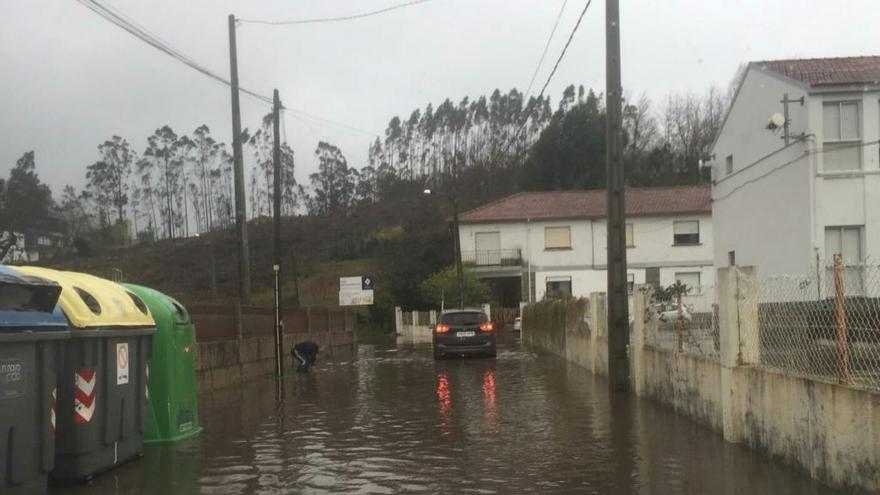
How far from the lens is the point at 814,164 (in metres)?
22.8

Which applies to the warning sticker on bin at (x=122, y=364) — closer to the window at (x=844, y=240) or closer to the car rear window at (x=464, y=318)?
the car rear window at (x=464, y=318)

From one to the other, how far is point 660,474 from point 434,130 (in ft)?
268

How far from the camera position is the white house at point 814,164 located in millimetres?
22656

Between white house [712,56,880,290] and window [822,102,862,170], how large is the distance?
0.08ft

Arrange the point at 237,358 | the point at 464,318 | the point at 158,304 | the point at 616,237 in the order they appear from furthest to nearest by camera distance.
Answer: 1. the point at 464,318
2. the point at 237,358
3. the point at 616,237
4. the point at 158,304

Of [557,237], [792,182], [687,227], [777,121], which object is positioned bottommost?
[557,237]

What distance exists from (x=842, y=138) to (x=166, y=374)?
67.2 ft

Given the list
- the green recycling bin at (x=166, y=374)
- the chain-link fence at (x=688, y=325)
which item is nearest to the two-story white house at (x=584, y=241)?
the chain-link fence at (x=688, y=325)

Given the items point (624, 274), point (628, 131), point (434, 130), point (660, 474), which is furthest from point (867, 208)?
point (434, 130)

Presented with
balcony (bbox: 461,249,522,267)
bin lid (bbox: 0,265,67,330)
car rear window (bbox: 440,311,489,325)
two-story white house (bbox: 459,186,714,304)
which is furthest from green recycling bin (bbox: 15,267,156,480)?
balcony (bbox: 461,249,522,267)

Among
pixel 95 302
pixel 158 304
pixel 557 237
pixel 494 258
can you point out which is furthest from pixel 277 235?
pixel 557 237

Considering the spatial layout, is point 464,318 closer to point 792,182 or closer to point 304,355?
point 304,355

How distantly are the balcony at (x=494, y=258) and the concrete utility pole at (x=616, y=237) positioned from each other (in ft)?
111

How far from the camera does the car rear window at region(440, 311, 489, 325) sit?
23.5m
